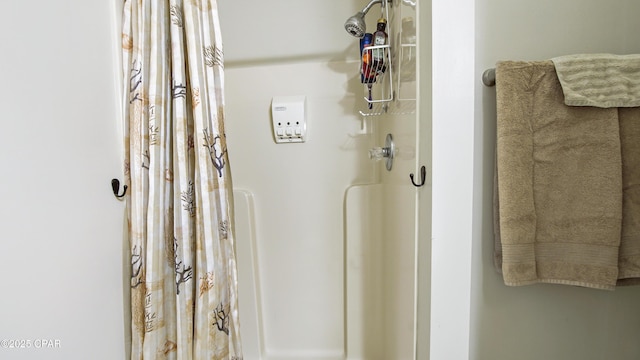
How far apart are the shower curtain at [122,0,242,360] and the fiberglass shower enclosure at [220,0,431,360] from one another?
0.41 metres

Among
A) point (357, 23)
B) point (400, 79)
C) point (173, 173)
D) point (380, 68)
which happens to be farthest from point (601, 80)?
point (173, 173)

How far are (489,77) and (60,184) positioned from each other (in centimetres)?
115

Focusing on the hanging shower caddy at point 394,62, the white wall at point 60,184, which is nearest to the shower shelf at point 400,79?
the hanging shower caddy at point 394,62

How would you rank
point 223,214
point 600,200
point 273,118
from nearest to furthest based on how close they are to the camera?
point 600,200 → point 223,214 → point 273,118

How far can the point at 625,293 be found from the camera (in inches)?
27.3

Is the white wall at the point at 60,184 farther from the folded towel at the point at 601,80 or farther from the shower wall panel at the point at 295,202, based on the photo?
the folded towel at the point at 601,80

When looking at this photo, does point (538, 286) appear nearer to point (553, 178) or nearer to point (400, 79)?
point (553, 178)

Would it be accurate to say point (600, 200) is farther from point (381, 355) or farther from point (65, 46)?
point (65, 46)

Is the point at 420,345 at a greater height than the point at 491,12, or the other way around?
the point at 491,12

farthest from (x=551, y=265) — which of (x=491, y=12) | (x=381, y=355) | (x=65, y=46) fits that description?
(x=65, y=46)

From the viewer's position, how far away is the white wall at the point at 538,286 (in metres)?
0.67

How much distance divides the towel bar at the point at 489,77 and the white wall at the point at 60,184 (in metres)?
1.11

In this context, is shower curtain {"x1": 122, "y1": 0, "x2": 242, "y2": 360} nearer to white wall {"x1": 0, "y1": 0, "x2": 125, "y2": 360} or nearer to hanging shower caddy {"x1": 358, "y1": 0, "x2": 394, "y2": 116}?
white wall {"x1": 0, "y1": 0, "x2": 125, "y2": 360}

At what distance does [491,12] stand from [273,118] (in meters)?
0.90
